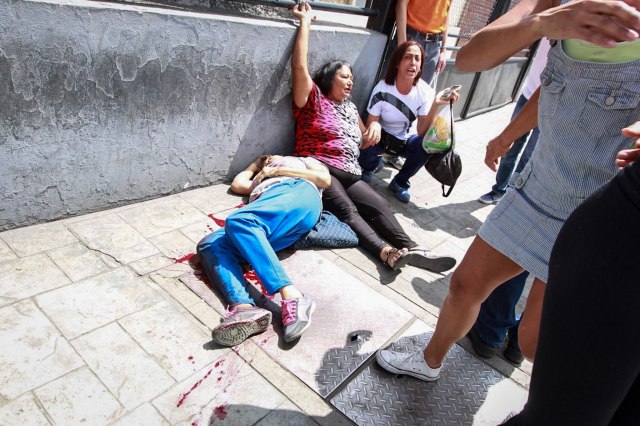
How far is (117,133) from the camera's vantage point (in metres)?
3.03

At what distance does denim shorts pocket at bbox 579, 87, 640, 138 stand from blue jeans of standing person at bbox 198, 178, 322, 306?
1665 millimetres

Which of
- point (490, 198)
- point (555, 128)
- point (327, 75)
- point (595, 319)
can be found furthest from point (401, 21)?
point (595, 319)

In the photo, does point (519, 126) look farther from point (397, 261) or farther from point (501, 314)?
point (397, 261)

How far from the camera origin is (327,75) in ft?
13.1

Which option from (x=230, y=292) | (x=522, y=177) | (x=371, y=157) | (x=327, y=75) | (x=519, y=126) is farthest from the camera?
(x=371, y=157)

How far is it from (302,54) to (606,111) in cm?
255

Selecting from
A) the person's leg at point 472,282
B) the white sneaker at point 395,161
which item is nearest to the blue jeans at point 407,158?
the white sneaker at point 395,161

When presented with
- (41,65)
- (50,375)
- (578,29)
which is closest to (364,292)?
(50,375)

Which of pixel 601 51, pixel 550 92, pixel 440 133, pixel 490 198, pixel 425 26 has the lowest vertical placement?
pixel 490 198

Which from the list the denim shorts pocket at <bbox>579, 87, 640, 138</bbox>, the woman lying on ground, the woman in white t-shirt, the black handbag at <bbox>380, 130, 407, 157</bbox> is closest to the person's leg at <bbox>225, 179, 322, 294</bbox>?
the woman lying on ground

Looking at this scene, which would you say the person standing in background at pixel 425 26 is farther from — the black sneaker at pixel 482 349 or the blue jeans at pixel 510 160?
the black sneaker at pixel 482 349

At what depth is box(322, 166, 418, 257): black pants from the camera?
353 cm

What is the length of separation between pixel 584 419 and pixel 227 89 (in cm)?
309

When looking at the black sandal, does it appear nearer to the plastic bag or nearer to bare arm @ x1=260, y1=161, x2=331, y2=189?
bare arm @ x1=260, y1=161, x2=331, y2=189
